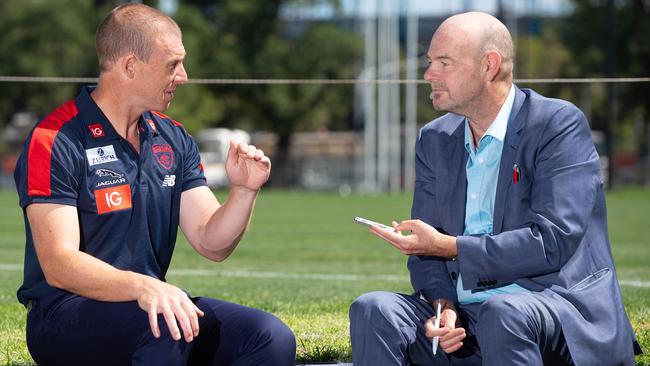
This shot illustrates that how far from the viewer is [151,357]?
342 cm

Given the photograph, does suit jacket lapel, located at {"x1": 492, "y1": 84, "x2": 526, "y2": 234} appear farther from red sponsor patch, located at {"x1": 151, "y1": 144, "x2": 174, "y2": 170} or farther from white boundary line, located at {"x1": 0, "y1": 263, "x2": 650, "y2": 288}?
white boundary line, located at {"x1": 0, "y1": 263, "x2": 650, "y2": 288}

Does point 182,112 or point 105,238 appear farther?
point 182,112

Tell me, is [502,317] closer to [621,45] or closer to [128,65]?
[128,65]

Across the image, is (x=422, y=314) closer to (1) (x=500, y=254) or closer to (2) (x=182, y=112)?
(1) (x=500, y=254)

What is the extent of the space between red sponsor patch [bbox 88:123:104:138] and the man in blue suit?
1.02 metres

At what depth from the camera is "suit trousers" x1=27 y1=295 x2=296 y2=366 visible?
11.4 feet

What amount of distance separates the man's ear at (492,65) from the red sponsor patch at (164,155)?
1189mm

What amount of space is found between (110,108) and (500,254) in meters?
1.44

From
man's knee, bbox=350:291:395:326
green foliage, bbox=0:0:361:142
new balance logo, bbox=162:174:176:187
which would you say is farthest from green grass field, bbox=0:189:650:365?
green foliage, bbox=0:0:361:142

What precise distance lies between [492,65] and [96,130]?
1.45 m

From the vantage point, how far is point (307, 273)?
38.5ft

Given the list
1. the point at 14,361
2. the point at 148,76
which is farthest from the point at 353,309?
the point at 14,361

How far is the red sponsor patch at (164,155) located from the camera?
393cm

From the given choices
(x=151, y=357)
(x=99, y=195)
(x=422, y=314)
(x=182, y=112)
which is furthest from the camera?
(x=182, y=112)
